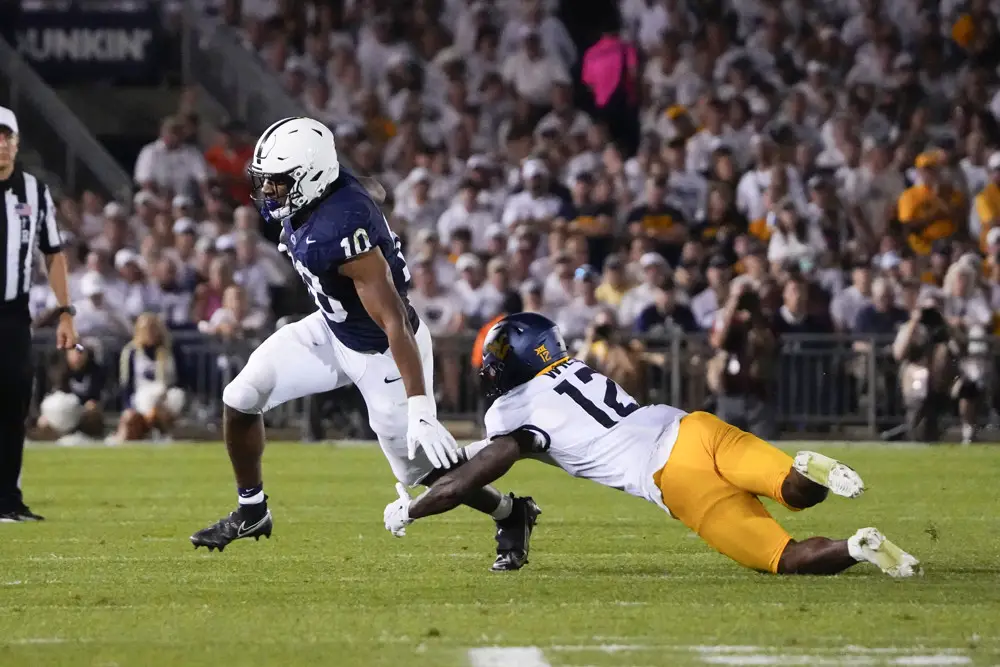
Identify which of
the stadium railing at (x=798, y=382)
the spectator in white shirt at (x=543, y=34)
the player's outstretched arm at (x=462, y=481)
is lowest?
the stadium railing at (x=798, y=382)

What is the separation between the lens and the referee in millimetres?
10195

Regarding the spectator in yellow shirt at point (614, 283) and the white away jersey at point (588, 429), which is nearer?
the white away jersey at point (588, 429)

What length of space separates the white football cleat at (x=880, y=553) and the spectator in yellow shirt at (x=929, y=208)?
11.7 m

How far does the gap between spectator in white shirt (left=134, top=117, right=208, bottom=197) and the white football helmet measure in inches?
500

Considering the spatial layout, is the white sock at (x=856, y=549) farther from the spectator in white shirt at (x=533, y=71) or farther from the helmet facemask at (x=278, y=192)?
the spectator in white shirt at (x=533, y=71)

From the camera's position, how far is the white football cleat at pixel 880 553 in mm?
6906

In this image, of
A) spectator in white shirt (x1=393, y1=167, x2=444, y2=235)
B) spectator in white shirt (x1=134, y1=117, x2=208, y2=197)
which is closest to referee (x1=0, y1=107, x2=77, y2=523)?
spectator in white shirt (x1=393, y1=167, x2=444, y2=235)

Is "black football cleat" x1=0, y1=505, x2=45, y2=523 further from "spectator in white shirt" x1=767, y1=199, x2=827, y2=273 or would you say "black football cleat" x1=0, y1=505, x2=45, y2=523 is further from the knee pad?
"spectator in white shirt" x1=767, y1=199, x2=827, y2=273

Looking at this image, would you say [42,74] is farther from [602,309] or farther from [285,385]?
[285,385]

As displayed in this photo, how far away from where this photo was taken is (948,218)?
60.4ft

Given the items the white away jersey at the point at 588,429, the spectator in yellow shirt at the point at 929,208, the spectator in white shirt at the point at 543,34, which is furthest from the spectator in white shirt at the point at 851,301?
the white away jersey at the point at 588,429

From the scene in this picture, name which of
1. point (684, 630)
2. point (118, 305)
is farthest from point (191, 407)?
point (684, 630)

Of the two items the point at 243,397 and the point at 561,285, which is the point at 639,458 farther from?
the point at 561,285

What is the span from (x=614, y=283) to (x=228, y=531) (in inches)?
393
